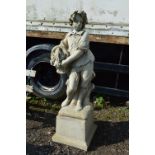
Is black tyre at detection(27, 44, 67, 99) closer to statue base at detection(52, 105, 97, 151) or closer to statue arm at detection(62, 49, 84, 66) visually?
statue base at detection(52, 105, 97, 151)

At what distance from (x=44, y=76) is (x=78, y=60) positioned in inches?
83.7

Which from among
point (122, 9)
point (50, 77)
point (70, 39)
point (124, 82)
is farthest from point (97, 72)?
point (70, 39)

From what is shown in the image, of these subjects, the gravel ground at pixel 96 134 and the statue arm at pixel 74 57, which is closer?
the statue arm at pixel 74 57

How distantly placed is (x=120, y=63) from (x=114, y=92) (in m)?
0.52

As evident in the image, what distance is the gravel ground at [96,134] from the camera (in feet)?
13.4

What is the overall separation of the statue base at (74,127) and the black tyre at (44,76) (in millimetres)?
1346

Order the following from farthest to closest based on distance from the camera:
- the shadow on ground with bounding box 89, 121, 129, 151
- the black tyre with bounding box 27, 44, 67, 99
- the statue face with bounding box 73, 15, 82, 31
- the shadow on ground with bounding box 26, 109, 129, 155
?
the black tyre with bounding box 27, 44, 67, 99, the shadow on ground with bounding box 89, 121, 129, 151, the shadow on ground with bounding box 26, 109, 129, 155, the statue face with bounding box 73, 15, 82, 31

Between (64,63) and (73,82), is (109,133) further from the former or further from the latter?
(64,63)

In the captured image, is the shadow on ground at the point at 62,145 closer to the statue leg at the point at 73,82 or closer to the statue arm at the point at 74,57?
the statue leg at the point at 73,82

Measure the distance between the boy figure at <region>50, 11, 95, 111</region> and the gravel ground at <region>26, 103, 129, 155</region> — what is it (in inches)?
23.0

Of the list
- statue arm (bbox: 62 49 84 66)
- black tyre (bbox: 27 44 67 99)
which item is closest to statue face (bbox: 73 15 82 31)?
statue arm (bbox: 62 49 84 66)

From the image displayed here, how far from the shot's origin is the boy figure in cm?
385

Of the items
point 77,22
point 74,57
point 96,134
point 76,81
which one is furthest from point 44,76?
point 77,22

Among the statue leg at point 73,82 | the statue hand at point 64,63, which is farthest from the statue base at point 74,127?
the statue hand at point 64,63
